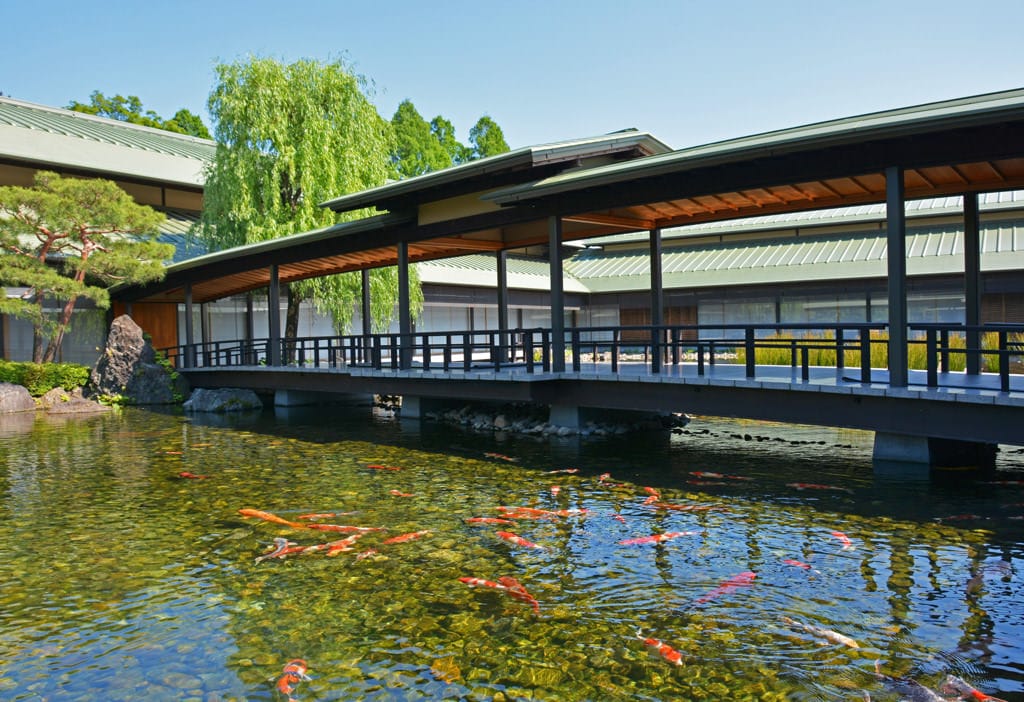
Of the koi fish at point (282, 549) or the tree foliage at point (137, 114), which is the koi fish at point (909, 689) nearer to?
the koi fish at point (282, 549)

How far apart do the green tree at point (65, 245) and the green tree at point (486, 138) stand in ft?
111

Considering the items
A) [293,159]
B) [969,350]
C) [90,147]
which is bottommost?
[969,350]

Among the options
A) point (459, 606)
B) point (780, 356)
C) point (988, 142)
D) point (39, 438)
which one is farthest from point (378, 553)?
point (780, 356)

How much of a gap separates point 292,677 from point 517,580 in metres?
2.19

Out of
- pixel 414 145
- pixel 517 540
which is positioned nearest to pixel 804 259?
pixel 517 540

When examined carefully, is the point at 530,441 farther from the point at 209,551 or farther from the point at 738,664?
the point at 738,664

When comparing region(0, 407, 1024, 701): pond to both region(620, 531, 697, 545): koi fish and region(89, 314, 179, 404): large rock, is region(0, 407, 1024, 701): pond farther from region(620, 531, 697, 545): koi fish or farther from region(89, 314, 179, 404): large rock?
region(89, 314, 179, 404): large rock

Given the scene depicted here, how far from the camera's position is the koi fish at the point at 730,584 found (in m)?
6.07

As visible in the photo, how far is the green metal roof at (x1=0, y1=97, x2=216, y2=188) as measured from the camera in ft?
88.1

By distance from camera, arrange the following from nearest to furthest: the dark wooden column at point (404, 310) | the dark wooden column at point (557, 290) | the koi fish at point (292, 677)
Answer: the koi fish at point (292, 677) < the dark wooden column at point (557, 290) < the dark wooden column at point (404, 310)

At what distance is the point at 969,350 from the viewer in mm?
8562

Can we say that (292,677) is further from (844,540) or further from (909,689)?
(844,540)

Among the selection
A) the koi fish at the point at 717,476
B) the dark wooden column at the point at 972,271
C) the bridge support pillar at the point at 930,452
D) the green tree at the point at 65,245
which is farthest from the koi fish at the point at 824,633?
the green tree at the point at 65,245

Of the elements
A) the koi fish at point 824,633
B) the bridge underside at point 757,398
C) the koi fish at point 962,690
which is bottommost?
the koi fish at point 962,690
